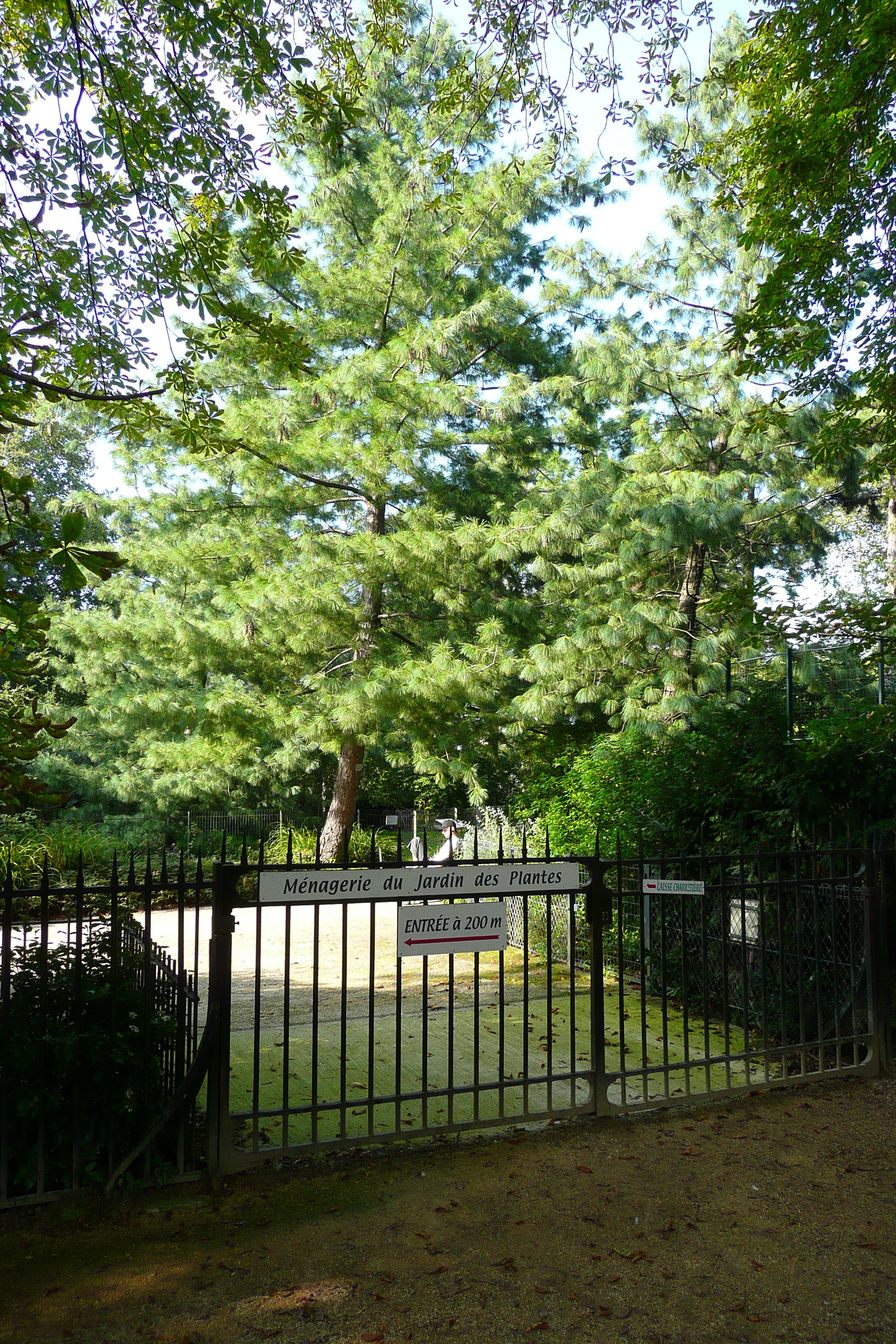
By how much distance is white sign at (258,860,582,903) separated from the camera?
441cm

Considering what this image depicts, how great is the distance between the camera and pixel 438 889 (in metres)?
4.86

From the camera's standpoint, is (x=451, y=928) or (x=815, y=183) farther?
(x=815, y=183)

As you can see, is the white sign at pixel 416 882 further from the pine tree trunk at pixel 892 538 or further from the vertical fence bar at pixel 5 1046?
the pine tree trunk at pixel 892 538

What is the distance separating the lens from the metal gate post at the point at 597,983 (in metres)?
5.21

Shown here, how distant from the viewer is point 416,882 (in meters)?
4.80

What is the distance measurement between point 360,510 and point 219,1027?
1410 centimetres

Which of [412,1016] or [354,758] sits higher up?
[354,758]

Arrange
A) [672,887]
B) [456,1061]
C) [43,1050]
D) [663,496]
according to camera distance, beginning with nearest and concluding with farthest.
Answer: [43,1050]
[672,887]
[456,1061]
[663,496]

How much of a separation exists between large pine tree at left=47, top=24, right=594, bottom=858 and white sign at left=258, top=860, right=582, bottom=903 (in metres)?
9.04

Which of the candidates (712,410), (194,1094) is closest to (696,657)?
(712,410)

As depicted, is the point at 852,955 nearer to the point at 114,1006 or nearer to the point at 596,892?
the point at 596,892

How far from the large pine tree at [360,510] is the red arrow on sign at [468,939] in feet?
30.3

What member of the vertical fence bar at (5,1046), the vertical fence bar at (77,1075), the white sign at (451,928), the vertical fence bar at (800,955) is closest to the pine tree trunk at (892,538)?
the vertical fence bar at (800,955)

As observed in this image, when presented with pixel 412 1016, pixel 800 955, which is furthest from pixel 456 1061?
pixel 800 955
